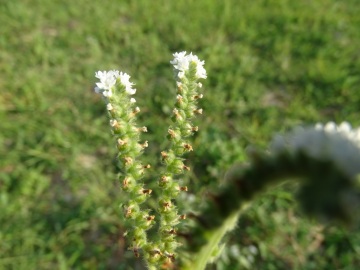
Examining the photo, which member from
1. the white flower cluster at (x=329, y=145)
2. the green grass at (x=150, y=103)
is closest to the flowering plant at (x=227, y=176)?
the white flower cluster at (x=329, y=145)

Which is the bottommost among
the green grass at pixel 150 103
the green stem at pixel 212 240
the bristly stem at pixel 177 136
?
the green stem at pixel 212 240

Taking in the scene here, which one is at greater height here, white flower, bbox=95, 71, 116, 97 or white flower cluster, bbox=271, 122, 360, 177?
white flower, bbox=95, 71, 116, 97

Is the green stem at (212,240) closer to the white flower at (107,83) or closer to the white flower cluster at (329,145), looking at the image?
the white flower cluster at (329,145)

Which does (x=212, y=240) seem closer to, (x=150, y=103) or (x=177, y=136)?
(x=177, y=136)

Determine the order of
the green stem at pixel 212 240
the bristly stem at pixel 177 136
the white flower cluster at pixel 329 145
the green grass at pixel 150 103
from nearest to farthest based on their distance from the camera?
1. the white flower cluster at pixel 329 145
2. the green stem at pixel 212 240
3. the bristly stem at pixel 177 136
4. the green grass at pixel 150 103

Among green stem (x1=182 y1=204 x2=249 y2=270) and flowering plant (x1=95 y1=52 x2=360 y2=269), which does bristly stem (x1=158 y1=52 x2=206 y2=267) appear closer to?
flowering plant (x1=95 y1=52 x2=360 y2=269)

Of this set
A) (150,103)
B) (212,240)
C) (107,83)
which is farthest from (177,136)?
(150,103)

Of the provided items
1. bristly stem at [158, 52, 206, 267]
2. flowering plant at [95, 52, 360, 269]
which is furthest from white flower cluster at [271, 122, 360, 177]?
bristly stem at [158, 52, 206, 267]
